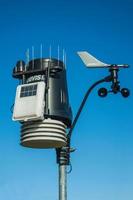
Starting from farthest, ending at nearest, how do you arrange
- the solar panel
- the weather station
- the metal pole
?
1. the solar panel
2. the weather station
3. the metal pole

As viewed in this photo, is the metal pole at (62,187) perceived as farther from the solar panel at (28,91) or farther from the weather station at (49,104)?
the solar panel at (28,91)

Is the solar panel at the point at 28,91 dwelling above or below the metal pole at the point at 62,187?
above

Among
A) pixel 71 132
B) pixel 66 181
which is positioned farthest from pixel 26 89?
pixel 66 181

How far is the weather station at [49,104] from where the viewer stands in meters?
12.8

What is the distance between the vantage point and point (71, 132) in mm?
13258

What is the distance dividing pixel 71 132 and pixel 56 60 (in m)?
2.20

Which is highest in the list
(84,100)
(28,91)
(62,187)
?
(28,91)

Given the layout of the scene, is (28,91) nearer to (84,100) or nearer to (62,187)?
(84,100)

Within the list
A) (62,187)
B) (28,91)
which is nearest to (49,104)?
(28,91)

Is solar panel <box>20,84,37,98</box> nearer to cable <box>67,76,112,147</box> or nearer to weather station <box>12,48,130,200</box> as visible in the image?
weather station <box>12,48,130,200</box>

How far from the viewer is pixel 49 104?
1348 cm

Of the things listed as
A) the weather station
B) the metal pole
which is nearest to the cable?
the weather station

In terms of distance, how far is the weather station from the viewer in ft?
42.1

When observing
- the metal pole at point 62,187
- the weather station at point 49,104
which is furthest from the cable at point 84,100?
the metal pole at point 62,187
